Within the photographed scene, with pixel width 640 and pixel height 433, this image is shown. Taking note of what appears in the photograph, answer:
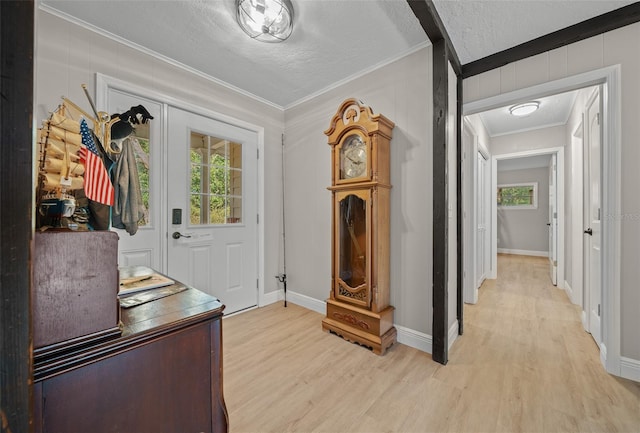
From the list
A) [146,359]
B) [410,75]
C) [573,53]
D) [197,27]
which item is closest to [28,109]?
[146,359]

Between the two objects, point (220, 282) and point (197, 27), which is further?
point (220, 282)

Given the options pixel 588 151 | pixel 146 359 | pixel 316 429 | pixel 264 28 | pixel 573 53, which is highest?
pixel 264 28

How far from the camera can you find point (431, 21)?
5.57 feet

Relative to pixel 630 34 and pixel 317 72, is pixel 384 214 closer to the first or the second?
pixel 317 72

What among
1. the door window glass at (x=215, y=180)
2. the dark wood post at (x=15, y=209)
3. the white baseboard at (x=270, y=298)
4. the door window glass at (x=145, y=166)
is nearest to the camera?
the dark wood post at (x=15, y=209)

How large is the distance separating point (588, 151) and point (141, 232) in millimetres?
4077

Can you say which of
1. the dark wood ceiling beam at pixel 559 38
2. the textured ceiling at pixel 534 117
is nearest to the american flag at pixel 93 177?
the dark wood ceiling beam at pixel 559 38

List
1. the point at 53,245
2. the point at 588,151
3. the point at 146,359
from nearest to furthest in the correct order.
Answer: the point at 53,245
the point at 146,359
the point at 588,151

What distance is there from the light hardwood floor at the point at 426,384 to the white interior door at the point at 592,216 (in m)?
0.24

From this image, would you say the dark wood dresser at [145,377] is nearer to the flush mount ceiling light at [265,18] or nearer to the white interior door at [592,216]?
the flush mount ceiling light at [265,18]

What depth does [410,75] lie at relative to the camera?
2.20 meters

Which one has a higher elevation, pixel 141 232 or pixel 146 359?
pixel 141 232

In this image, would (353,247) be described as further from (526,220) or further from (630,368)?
(526,220)

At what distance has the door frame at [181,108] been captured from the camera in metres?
1.97
